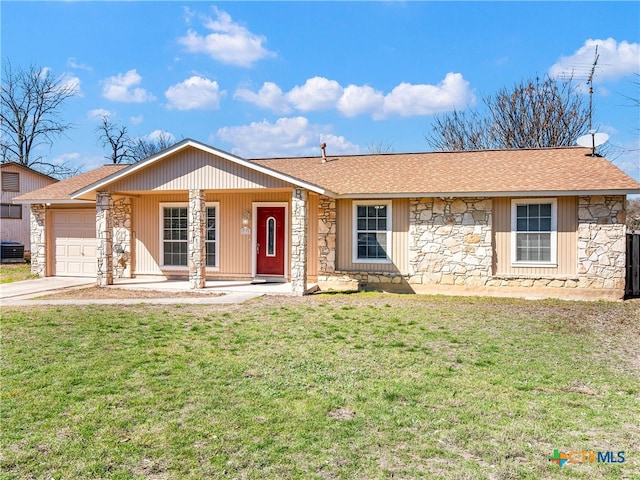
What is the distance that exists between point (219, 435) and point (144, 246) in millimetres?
12375

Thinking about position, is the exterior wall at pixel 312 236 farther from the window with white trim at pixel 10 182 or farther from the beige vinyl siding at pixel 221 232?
the window with white trim at pixel 10 182

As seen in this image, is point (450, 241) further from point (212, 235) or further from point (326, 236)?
point (212, 235)

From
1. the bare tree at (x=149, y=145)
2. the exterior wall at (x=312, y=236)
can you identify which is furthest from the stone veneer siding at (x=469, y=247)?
the bare tree at (x=149, y=145)

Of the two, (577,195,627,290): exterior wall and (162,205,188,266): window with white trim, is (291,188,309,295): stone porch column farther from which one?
(577,195,627,290): exterior wall

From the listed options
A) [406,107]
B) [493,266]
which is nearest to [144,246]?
[493,266]

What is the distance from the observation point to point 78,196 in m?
13.3

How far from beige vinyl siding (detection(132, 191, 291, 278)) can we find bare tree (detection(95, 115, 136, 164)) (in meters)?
27.4

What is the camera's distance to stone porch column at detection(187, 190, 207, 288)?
1245 cm

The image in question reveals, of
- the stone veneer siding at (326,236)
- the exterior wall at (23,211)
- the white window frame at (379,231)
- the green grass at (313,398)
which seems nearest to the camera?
the green grass at (313,398)

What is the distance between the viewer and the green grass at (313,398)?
339 cm

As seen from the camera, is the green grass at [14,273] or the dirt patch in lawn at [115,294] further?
the green grass at [14,273]

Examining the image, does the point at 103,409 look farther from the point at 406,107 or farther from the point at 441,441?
the point at 406,107

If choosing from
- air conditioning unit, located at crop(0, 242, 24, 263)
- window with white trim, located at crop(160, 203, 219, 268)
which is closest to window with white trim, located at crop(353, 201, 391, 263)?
window with white trim, located at crop(160, 203, 219, 268)

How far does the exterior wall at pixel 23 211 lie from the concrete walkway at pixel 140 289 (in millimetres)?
9781
